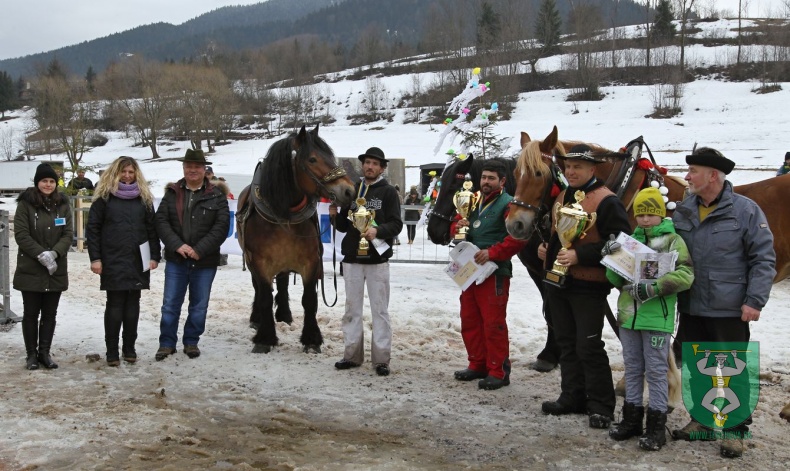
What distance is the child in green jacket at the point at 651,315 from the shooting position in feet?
13.0

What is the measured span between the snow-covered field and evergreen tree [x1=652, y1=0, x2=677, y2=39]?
202 feet

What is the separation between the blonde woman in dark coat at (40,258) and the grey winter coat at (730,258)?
16.8 feet

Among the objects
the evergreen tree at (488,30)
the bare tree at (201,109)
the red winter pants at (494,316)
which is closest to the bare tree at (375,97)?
the evergreen tree at (488,30)

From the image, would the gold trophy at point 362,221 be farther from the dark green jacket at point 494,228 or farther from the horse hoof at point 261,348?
the horse hoof at point 261,348

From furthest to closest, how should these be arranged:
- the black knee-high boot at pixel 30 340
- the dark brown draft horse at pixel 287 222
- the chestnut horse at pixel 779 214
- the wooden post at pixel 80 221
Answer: the wooden post at pixel 80 221 → the dark brown draft horse at pixel 287 222 → the black knee-high boot at pixel 30 340 → the chestnut horse at pixel 779 214

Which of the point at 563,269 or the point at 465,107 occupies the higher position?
the point at 465,107

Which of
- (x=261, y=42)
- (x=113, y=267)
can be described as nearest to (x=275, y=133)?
(x=113, y=267)

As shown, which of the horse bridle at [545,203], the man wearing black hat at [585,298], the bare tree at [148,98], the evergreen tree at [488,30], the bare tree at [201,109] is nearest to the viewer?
the man wearing black hat at [585,298]

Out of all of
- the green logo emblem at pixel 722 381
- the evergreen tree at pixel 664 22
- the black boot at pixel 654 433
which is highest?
the evergreen tree at pixel 664 22

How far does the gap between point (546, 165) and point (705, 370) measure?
177 cm

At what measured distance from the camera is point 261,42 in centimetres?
18850

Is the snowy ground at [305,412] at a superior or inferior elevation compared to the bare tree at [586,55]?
inferior

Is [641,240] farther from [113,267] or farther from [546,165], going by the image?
Result: [113,267]

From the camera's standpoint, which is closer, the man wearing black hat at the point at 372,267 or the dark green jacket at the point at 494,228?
the dark green jacket at the point at 494,228
